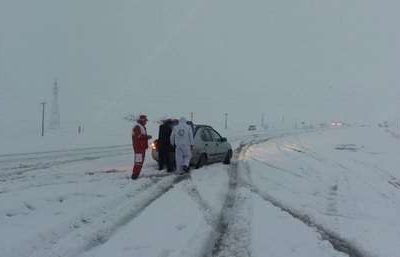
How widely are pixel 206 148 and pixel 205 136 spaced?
20.6 inches

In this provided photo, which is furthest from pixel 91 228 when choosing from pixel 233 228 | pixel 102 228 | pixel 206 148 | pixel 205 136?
pixel 205 136

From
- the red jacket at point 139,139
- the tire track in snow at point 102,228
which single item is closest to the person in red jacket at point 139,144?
the red jacket at point 139,139

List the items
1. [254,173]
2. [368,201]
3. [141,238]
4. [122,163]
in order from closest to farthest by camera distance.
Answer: [141,238] → [368,201] → [254,173] → [122,163]

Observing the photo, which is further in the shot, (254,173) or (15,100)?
(15,100)

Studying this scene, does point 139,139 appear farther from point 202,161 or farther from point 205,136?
point 205,136

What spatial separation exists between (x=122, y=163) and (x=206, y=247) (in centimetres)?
1547

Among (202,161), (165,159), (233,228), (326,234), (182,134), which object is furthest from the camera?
(202,161)

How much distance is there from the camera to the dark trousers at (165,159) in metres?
20.1

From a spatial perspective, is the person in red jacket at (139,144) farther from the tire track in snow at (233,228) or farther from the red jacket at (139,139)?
the tire track in snow at (233,228)

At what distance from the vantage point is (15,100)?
154250 mm

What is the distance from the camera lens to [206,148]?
22031 mm

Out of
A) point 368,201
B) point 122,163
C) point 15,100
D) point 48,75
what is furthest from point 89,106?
point 368,201

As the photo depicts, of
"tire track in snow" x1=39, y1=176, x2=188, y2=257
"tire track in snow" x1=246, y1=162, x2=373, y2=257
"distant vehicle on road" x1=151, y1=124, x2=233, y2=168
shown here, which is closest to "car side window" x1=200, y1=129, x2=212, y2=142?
"distant vehicle on road" x1=151, y1=124, x2=233, y2=168

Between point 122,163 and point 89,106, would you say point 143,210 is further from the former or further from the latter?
point 89,106
